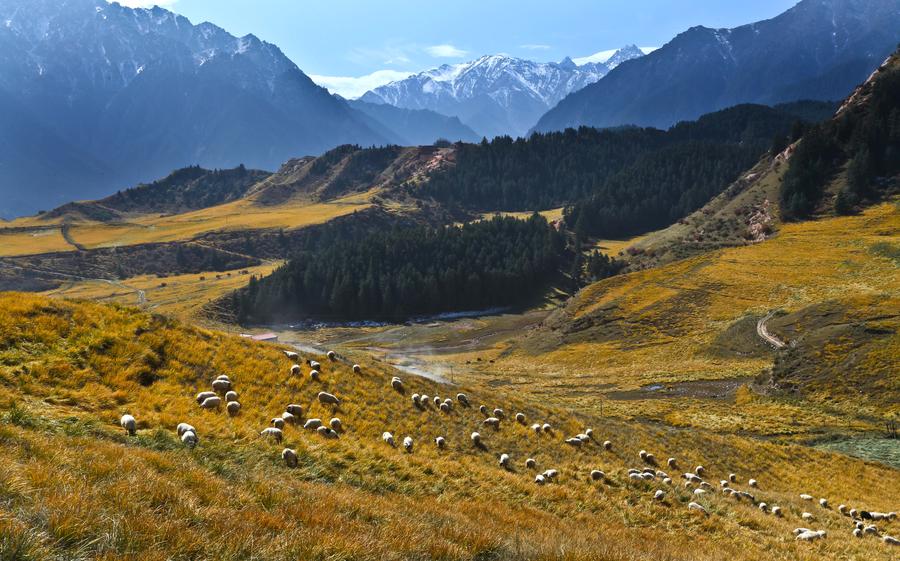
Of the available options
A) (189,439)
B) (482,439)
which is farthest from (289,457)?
(482,439)

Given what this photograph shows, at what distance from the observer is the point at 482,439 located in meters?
20.6

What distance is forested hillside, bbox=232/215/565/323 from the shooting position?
136 m

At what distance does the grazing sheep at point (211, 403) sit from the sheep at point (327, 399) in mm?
4318

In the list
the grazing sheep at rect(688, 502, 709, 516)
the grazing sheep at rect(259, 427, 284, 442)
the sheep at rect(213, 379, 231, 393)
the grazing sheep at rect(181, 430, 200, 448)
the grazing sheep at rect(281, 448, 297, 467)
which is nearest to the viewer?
the grazing sheep at rect(181, 430, 200, 448)

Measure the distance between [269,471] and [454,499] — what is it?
4692 mm

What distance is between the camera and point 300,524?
7.25 m

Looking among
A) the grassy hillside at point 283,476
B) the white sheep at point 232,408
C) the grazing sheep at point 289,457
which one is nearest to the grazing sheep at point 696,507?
the grassy hillside at point 283,476

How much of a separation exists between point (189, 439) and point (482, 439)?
1220 centimetres

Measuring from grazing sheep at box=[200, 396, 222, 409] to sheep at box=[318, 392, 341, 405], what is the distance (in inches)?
170

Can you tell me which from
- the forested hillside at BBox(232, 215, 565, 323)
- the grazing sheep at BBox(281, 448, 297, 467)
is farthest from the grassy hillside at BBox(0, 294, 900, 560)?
the forested hillside at BBox(232, 215, 565, 323)

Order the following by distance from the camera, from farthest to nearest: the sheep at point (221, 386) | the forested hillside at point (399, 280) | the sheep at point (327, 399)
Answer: the forested hillside at point (399, 280), the sheep at point (327, 399), the sheep at point (221, 386)

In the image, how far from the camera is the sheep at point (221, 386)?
1627 centimetres

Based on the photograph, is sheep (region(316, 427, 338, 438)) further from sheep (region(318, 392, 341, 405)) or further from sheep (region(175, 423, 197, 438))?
sheep (region(175, 423, 197, 438))

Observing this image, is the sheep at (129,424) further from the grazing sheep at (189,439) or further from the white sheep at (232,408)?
the white sheep at (232,408)
